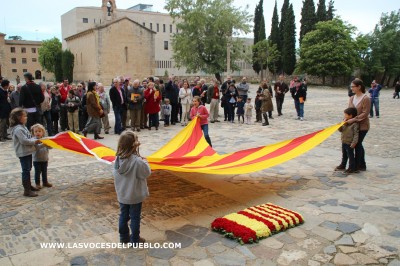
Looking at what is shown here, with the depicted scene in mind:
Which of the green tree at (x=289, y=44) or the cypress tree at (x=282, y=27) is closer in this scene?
the green tree at (x=289, y=44)

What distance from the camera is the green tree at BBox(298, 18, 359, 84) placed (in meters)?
42.3

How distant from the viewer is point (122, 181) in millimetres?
4070

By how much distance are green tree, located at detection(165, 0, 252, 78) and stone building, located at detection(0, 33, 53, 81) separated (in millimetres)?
51845

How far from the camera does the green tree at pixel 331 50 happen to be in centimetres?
4231

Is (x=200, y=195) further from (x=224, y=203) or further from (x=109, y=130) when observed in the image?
(x=109, y=130)

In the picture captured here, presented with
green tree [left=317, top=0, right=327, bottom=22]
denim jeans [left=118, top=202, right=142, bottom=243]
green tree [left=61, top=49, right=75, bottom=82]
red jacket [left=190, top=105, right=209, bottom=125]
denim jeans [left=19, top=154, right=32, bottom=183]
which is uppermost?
green tree [left=317, top=0, right=327, bottom=22]

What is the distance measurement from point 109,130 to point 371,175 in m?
9.12

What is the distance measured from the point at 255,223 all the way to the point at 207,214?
83cm

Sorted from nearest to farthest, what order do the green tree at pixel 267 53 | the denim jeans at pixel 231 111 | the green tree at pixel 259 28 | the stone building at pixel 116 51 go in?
1. the denim jeans at pixel 231 111
2. the stone building at pixel 116 51
3. the green tree at pixel 267 53
4. the green tree at pixel 259 28

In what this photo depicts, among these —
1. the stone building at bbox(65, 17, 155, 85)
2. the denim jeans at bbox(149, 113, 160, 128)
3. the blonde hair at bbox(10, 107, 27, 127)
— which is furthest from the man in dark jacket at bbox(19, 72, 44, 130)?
the stone building at bbox(65, 17, 155, 85)

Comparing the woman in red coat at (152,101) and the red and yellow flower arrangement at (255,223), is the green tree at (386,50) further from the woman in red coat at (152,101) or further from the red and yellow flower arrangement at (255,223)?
the red and yellow flower arrangement at (255,223)

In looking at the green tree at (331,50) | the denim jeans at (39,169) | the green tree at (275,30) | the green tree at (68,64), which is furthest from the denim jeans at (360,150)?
the green tree at (68,64)

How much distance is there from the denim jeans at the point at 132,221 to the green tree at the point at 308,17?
51401 mm

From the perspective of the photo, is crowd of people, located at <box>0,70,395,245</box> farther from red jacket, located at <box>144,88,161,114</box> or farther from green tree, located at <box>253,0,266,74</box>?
green tree, located at <box>253,0,266,74</box>
